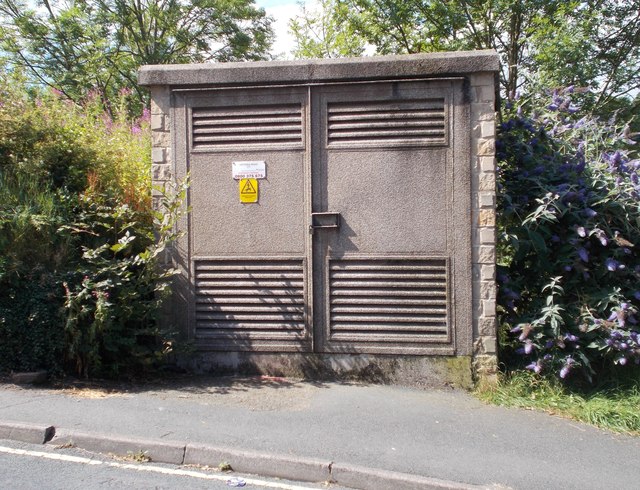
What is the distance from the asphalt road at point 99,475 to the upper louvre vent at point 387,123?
3.55 metres

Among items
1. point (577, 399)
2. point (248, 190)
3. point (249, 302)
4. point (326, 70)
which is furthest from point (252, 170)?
point (577, 399)

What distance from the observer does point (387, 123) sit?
615 centimetres

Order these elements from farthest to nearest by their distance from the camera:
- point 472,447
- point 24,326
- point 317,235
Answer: point 317,235, point 24,326, point 472,447

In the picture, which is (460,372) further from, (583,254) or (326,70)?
(326,70)

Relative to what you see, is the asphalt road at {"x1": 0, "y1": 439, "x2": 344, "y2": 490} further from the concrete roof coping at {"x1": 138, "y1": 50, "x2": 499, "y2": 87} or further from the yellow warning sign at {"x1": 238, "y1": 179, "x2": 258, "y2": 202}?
the concrete roof coping at {"x1": 138, "y1": 50, "x2": 499, "y2": 87}

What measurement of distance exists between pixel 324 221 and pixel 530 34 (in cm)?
889

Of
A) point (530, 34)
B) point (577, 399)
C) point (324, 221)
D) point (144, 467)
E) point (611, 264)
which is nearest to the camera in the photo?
point (144, 467)

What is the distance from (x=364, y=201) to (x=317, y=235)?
63 cm

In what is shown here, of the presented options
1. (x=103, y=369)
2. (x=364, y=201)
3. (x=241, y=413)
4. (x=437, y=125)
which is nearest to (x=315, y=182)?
(x=364, y=201)

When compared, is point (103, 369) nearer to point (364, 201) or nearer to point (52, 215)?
point (52, 215)

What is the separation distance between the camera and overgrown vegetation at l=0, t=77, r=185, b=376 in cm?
583

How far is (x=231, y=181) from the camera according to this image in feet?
20.9

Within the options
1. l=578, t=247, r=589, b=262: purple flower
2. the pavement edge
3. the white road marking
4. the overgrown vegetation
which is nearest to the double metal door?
the overgrown vegetation

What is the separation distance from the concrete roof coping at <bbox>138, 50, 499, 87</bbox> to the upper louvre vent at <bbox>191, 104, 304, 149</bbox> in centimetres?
30
